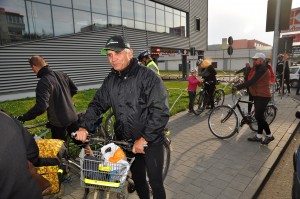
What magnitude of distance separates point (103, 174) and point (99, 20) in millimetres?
17255

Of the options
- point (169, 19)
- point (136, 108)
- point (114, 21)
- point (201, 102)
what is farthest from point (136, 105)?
point (169, 19)

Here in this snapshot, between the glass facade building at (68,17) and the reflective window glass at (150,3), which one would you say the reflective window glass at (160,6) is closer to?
the glass facade building at (68,17)

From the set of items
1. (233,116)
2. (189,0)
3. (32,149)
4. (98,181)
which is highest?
(189,0)

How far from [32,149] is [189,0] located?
→ 30.0m

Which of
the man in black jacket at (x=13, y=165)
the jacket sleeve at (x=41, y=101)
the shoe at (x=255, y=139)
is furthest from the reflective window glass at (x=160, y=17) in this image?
the man in black jacket at (x=13, y=165)

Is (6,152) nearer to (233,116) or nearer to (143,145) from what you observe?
(143,145)

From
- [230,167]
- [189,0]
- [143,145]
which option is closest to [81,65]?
[230,167]

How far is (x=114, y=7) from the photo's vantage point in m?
18.1

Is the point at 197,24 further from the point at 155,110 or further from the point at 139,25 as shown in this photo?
the point at 155,110

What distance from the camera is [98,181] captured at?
1.76m

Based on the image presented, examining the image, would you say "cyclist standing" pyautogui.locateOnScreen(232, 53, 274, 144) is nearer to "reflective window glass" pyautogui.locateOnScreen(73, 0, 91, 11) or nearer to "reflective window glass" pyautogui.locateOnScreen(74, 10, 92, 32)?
"reflective window glass" pyautogui.locateOnScreen(74, 10, 92, 32)

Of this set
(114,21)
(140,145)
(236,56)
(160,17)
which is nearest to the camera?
(140,145)

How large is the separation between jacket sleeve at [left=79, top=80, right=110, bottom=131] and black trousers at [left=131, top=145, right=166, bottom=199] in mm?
644

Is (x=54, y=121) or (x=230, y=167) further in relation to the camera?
(x=230, y=167)
